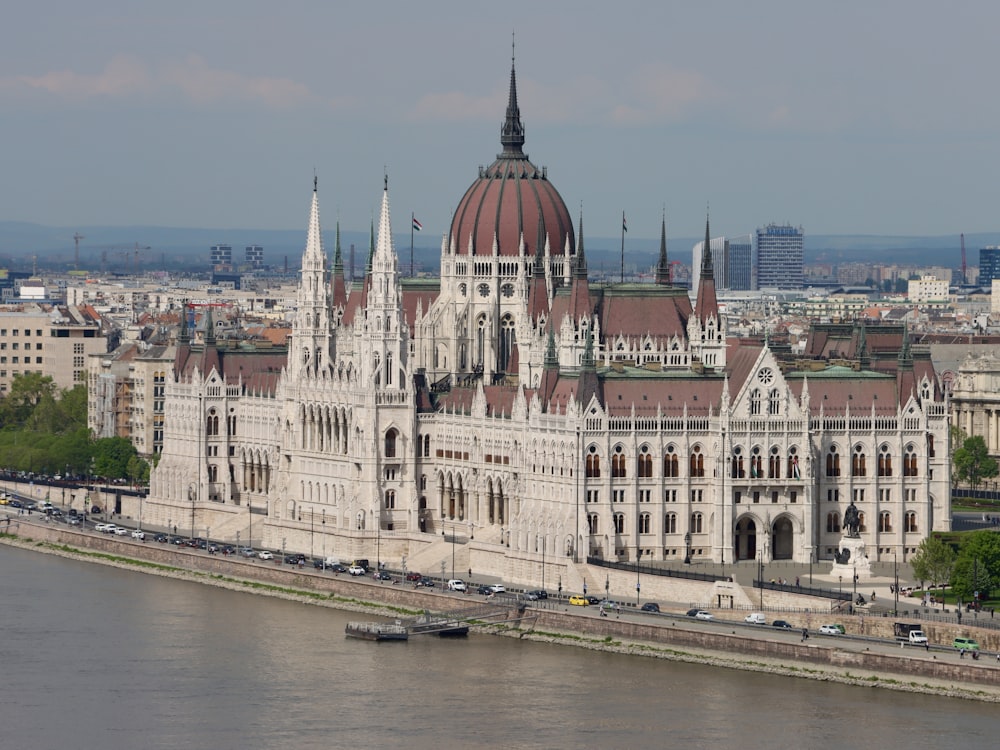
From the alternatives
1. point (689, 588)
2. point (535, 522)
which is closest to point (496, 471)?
point (535, 522)

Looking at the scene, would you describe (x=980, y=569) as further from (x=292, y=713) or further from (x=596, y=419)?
(x=292, y=713)

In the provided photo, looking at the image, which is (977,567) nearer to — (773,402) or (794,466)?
(794,466)

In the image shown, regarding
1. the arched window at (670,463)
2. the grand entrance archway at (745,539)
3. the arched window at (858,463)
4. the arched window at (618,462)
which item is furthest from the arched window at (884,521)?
the arched window at (618,462)

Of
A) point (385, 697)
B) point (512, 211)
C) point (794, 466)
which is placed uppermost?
point (512, 211)

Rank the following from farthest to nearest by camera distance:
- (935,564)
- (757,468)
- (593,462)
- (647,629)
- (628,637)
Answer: (757,468)
(593,462)
(935,564)
(628,637)
(647,629)

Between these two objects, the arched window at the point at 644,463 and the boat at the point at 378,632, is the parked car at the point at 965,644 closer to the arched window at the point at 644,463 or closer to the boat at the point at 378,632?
the arched window at the point at 644,463

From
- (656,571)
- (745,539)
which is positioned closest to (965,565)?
(656,571)
